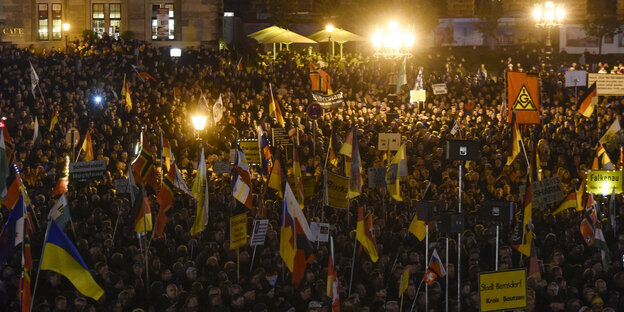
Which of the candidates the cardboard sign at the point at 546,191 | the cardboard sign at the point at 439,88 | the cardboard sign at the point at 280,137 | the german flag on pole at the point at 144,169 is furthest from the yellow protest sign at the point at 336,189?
the cardboard sign at the point at 439,88

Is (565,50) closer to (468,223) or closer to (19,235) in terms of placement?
(468,223)

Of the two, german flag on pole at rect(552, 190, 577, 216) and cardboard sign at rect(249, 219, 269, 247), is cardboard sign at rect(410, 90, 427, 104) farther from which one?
cardboard sign at rect(249, 219, 269, 247)

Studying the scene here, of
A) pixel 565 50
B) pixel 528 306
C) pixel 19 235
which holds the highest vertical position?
pixel 565 50

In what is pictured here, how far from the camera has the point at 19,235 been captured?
15.0 m

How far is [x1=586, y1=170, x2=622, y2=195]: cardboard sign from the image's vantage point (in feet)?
67.5

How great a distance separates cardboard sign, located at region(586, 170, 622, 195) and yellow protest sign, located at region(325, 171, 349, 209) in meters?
4.77

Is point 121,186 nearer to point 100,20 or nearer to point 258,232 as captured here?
point 258,232

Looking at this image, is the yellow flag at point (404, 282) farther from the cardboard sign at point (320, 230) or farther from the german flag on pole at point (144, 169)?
the german flag on pole at point (144, 169)

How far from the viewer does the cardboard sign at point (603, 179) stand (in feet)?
67.5

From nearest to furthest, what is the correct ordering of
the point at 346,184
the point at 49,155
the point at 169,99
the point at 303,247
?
1. the point at 303,247
2. the point at 346,184
3. the point at 49,155
4. the point at 169,99

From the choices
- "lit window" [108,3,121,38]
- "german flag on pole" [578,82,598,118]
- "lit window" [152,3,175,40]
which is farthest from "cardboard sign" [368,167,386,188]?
"lit window" [108,3,121,38]

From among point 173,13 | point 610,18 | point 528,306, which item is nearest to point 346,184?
point 528,306

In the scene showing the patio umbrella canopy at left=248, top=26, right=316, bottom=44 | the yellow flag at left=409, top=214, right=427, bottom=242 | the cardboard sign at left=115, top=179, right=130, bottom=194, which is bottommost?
A: the yellow flag at left=409, top=214, right=427, bottom=242

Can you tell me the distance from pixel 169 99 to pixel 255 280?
17438 millimetres
